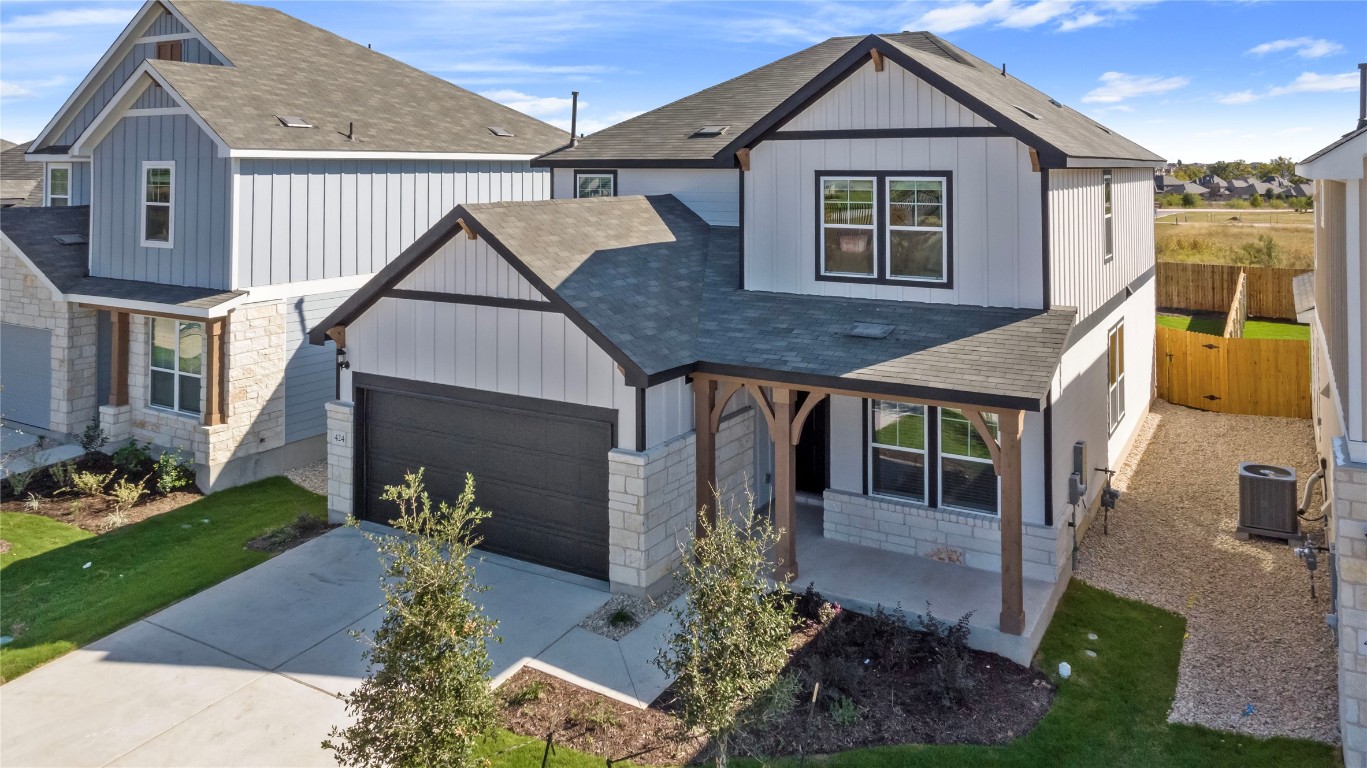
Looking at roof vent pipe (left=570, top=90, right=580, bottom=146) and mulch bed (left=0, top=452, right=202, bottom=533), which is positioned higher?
roof vent pipe (left=570, top=90, right=580, bottom=146)

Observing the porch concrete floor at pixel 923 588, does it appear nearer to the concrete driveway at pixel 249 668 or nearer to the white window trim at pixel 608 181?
the concrete driveway at pixel 249 668

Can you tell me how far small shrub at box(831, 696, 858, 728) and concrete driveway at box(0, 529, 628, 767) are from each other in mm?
1714

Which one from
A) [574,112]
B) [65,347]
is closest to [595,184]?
[574,112]

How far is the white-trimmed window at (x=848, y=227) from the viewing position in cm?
1170

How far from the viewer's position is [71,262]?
659 inches

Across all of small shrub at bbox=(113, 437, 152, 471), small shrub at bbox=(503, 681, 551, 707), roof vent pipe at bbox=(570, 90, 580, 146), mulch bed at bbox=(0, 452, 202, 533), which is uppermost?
roof vent pipe at bbox=(570, 90, 580, 146)

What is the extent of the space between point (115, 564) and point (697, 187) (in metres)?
10.8

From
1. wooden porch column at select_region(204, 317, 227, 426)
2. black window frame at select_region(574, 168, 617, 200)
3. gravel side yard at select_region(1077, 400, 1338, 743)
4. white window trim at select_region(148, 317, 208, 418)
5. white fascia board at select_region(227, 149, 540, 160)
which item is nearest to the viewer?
gravel side yard at select_region(1077, 400, 1338, 743)

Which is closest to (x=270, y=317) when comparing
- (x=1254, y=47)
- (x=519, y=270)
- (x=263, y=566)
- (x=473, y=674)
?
(x=263, y=566)

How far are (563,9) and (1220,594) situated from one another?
13.4 metres

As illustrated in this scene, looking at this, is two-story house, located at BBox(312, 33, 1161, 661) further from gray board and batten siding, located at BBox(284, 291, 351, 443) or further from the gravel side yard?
gray board and batten siding, located at BBox(284, 291, 351, 443)

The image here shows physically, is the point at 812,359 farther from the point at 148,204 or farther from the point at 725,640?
the point at 148,204

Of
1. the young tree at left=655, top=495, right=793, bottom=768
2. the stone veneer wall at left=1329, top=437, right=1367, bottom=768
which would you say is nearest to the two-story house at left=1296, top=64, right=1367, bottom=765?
the stone veneer wall at left=1329, top=437, right=1367, bottom=768

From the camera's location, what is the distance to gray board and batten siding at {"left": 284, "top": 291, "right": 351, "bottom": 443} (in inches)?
617
